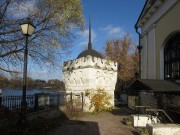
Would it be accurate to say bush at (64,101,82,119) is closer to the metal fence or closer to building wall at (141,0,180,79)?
the metal fence

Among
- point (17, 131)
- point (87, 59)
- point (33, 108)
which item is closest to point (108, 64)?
point (87, 59)

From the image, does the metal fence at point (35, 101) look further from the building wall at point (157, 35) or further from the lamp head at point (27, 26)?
the building wall at point (157, 35)

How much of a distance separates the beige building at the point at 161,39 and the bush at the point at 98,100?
139 inches

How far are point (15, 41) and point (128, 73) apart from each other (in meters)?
26.2

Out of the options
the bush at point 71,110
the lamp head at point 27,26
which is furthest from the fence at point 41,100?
the lamp head at point 27,26

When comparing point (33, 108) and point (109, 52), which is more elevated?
point (109, 52)

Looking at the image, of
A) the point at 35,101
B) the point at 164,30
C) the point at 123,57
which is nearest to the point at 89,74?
the point at 35,101

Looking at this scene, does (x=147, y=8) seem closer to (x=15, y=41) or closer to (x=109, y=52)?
(x=15, y=41)

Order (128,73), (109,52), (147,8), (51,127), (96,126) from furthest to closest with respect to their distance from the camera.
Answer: (109,52), (128,73), (147,8), (96,126), (51,127)

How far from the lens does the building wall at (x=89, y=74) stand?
18.4m

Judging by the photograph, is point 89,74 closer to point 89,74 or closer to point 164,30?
point 89,74

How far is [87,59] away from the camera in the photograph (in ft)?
60.4

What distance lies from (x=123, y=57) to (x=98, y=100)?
22.6 m

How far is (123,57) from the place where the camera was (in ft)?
130
